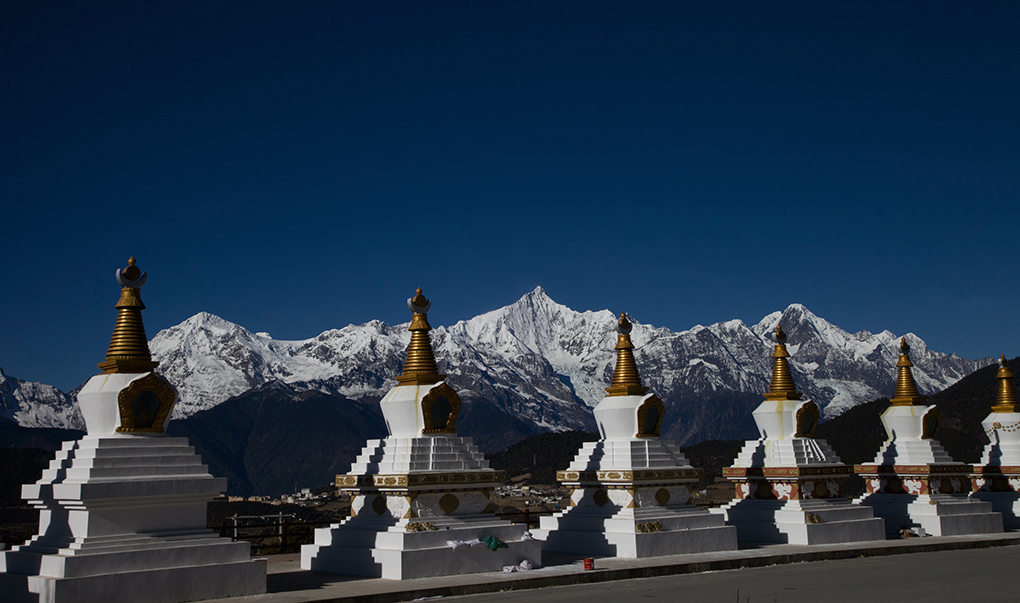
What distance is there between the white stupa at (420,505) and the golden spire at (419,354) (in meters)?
0.03

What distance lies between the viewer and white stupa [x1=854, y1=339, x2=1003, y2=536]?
28.5 meters

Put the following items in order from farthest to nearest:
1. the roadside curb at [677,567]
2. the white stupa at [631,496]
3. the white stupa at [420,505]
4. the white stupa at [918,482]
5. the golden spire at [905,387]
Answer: the golden spire at [905,387] < the white stupa at [918,482] < the white stupa at [631,496] < the white stupa at [420,505] < the roadside curb at [677,567]

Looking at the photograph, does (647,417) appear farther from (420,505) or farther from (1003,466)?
(1003,466)

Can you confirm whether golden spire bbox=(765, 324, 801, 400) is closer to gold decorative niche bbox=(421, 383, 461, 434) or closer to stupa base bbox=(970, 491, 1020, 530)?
stupa base bbox=(970, 491, 1020, 530)

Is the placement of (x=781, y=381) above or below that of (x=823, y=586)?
above

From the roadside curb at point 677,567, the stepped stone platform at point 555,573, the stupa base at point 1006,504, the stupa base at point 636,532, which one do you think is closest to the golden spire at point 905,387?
the stupa base at point 1006,504

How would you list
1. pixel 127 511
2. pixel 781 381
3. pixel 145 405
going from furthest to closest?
1. pixel 781 381
2. pixel 145 405
3. pixel 127 511

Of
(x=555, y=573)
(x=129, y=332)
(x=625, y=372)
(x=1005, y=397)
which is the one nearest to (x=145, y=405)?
(x=129, y=332)

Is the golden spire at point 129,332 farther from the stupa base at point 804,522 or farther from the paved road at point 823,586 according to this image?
the stupa base at point 804,522

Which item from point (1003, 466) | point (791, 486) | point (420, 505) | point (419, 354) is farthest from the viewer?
point (1003, 466)

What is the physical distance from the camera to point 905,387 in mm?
31062

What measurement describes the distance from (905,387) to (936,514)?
4.40 metres

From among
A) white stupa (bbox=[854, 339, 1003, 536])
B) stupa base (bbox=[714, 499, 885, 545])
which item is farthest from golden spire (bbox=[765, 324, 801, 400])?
white stupa (bbox=[854, 339, 1003, 536])

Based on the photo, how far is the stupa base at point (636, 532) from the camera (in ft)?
73.3
